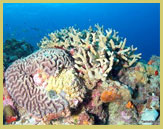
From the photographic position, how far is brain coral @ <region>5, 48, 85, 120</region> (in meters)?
4.58

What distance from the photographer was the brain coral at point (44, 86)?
4.58m

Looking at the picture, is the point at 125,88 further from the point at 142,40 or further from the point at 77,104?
the point at 142,40

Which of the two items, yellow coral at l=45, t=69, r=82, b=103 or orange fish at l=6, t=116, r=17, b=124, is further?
orange fish at l=6, t=116, r=17, b=124

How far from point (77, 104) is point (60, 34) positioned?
11.8 ft

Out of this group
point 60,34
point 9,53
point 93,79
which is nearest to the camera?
point 93,79

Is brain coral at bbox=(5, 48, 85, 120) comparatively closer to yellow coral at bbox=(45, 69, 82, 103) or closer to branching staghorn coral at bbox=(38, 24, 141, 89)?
yellow coral at bbox=(45, 69, 82, 103)

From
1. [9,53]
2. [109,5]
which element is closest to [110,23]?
[109,5]

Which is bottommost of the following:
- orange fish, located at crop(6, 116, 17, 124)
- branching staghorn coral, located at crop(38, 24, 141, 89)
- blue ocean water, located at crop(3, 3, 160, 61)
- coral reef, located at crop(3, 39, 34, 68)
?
orange fish, located at crop(6, 116, 17, 124)

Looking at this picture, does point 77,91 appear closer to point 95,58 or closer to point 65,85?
point 65,85

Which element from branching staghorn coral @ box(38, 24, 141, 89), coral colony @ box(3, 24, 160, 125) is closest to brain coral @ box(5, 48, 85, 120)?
coral colony @ box(3, 24, 160, 125)

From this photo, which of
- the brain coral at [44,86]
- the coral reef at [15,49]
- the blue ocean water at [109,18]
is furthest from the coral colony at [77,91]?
the blue ocean water at [109,18]

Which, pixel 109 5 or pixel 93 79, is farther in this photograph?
pixel 109 5

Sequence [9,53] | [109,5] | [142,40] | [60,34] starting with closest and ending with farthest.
A: [60,34] < [9,53] < [142,40] < [109,5]

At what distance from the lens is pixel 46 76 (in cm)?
485
